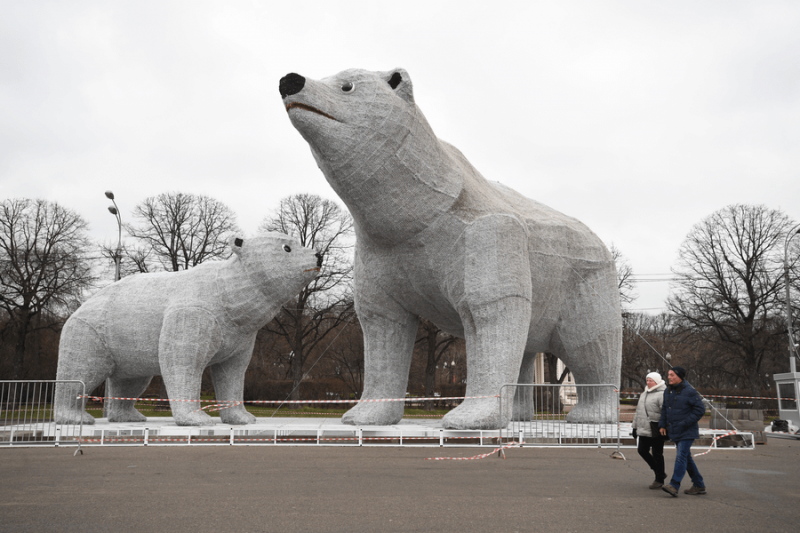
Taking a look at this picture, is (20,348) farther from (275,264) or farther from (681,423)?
(681,423)

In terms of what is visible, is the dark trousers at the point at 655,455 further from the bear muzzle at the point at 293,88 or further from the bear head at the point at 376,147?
the bear muzzle at the point at 293,88

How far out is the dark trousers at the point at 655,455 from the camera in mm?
5240

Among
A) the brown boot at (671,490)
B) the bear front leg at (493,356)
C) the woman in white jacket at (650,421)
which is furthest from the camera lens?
the bear front leg at (493,356)

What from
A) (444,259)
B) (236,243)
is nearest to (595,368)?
(444,259)

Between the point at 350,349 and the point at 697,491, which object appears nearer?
the point at 697,491

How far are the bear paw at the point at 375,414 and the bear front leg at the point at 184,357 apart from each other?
2153mm

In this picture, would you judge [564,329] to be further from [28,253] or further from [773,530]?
[28,253]

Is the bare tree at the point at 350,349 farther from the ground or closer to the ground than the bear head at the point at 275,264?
closer to the ground

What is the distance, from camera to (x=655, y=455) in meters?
5.43

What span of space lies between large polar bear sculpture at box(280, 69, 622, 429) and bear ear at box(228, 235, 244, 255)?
76.7 inches

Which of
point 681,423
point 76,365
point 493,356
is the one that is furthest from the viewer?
point 76,365

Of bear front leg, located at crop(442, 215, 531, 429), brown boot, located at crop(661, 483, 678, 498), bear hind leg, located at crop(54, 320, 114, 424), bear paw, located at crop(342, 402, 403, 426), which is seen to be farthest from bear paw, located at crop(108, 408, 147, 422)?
brown boot, located at crop(661, 483, 678, 498)

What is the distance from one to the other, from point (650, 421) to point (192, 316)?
21.6 feet

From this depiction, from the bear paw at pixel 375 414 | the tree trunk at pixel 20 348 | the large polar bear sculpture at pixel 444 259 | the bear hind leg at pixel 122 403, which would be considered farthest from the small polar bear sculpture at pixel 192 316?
Result: the tree trunk at pixel 20 348
